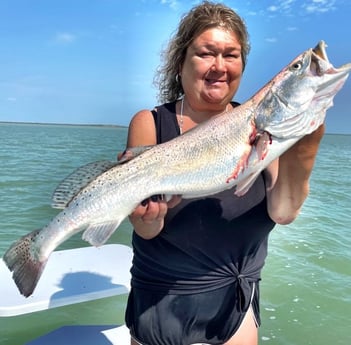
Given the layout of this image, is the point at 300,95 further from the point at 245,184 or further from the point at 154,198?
the point at 154,198

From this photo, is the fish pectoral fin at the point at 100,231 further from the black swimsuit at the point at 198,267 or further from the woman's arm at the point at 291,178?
the woman's arm at the point at 291,178

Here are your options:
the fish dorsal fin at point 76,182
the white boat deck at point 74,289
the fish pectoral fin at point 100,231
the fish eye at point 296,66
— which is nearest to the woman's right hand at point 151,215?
the fish pectoral fin at point 100,231

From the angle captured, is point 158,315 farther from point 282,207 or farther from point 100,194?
point 282,207

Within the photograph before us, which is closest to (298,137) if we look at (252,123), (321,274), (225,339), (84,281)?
(252,123)

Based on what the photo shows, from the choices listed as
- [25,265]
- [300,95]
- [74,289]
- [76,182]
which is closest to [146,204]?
[76,182]

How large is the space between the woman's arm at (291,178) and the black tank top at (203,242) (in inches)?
2.4

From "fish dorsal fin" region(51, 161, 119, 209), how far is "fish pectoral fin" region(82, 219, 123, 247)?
7.7 inches

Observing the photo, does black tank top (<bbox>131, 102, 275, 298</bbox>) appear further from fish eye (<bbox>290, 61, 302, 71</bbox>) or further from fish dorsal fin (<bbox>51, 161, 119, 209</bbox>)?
fish eye (<bbox>290, 61, 302, 71</bbox>)

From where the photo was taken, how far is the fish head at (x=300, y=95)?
193 cm

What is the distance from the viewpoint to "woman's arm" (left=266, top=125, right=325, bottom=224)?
210 centimetres

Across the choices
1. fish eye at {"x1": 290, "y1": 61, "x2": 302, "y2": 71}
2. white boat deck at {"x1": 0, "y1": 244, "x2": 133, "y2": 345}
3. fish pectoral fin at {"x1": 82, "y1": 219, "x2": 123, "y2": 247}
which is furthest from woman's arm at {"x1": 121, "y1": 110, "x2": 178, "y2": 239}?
white boat deck at {"x1": 0, "y1": 244, "x2": 133, "y2": 345}

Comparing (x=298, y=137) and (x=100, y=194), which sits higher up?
(x=298, y=137)

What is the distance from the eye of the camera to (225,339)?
240 centimetres

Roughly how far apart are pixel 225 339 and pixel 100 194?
3.42ft
